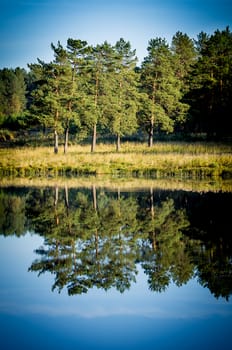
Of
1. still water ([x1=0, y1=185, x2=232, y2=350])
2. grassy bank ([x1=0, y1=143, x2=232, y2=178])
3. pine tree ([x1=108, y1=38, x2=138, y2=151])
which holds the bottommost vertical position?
still water ([x1=0, y1=185, x2=232, y2=350])

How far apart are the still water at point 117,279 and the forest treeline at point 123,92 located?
32.4m

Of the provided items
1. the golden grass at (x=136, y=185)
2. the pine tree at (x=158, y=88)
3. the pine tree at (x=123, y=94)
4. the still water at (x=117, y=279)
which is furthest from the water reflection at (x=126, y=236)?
the pine tree at (x=158, y=88)

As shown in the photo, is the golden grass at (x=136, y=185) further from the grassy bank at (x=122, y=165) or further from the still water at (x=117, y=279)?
Result: the still water at (x=117, y=279)

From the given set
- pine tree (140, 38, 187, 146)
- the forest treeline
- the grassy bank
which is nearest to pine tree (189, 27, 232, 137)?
the forest treeline

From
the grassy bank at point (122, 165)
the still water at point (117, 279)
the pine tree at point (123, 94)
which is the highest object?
the pine tree at point (123, 94)

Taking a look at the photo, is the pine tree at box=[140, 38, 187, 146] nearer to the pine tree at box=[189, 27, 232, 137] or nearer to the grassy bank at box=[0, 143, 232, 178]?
the pine tree at box=[189, 27, 232, 137]

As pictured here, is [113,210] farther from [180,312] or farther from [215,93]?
[215,93]

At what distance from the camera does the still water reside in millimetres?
6621

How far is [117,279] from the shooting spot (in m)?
9.05

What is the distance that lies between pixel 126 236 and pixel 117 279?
414 cm

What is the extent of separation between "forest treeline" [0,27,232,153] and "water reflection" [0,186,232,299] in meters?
27.4

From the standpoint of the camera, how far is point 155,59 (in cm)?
5700

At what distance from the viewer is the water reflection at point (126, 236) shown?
30.1 ft

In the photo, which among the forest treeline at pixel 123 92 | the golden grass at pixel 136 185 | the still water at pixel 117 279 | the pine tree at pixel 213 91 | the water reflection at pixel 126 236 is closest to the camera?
the still water at pixel 117 279
